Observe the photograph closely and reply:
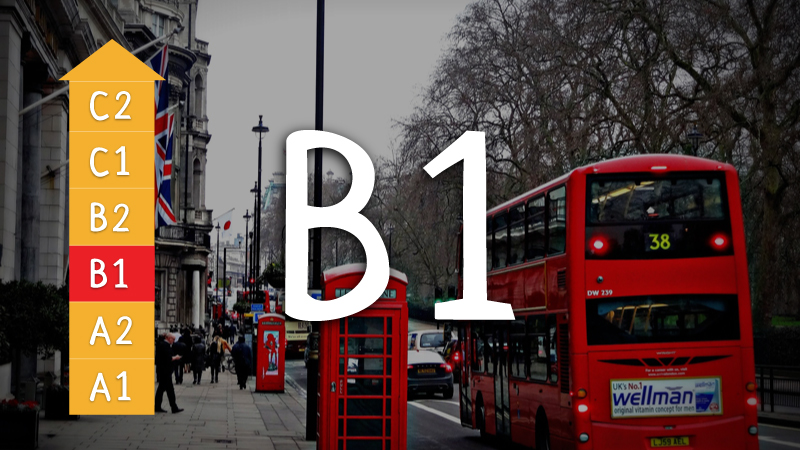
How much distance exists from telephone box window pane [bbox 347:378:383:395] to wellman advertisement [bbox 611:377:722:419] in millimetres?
3347

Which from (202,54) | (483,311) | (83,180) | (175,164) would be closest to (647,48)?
(483,311)

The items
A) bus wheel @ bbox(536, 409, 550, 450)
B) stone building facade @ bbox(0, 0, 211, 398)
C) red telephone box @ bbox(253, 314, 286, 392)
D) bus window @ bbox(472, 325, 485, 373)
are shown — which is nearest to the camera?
bus wheel @ bbox(536, 409, 550, 450)

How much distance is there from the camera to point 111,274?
19234 mm

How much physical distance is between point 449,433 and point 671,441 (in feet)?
27.1

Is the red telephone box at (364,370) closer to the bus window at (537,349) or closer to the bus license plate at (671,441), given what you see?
the bus window at (537,349)

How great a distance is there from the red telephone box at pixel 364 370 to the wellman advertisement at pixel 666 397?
9.77 ft

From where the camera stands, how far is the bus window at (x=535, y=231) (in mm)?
16094

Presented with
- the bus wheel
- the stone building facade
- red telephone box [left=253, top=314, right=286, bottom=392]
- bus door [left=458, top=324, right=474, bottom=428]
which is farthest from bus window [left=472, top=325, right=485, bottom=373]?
red telephone box [left=253, top=314, right=286, bottom=392]

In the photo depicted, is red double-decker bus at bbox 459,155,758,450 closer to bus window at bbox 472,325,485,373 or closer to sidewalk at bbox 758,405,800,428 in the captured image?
bus window at bbox 472,325,485,373

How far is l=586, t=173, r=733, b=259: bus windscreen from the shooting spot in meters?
14.6

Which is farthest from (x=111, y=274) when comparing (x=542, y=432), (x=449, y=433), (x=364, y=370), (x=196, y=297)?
(x=196, y=297)

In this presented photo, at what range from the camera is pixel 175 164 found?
265 ft

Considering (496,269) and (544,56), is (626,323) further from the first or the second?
(544,56)

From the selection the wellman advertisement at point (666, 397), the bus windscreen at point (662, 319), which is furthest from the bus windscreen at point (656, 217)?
the wellman advertisement at point (666, 397)
